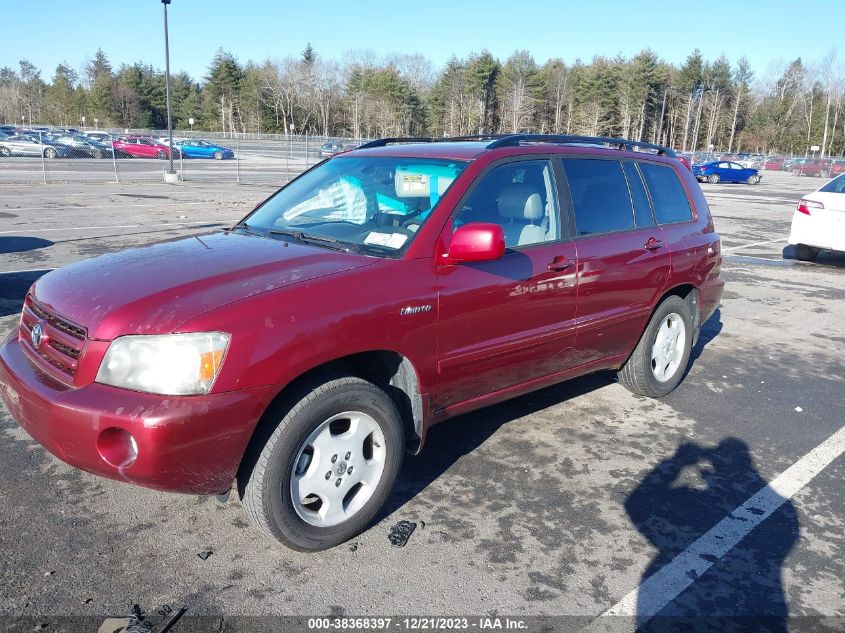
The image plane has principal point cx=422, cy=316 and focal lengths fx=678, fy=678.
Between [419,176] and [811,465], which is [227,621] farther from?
[811,465]

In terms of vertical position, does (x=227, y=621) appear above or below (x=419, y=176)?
below

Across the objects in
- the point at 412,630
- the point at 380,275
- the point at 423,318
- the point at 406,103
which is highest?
the point at 406,103

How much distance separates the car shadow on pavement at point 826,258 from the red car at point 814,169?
156ft

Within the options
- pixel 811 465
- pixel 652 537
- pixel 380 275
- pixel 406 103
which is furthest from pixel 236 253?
pixel 406 103

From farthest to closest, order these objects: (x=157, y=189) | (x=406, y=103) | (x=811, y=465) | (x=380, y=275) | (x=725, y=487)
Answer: (x=406, y=103) → (x=157, y=189) → (x=811, y=465) → (x=725, y=487) → (x=380, y=275)

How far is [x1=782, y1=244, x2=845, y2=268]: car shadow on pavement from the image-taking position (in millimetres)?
11656

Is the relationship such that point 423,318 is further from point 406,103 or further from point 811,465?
point 406,103

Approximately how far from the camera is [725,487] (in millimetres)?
3809

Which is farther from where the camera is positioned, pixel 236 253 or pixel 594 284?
pixel 594 284

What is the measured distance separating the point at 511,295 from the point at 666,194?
2172 mm

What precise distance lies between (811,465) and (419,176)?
2.93 m

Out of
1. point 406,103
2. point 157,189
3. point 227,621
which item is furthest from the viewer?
point 406,103

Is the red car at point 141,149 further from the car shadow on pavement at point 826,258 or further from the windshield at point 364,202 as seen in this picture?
the windshield at point 364,202

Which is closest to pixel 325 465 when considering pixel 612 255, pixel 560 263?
pixel 560 263
